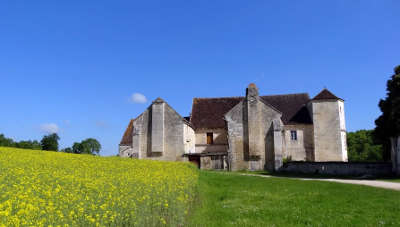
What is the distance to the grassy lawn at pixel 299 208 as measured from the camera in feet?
28.7

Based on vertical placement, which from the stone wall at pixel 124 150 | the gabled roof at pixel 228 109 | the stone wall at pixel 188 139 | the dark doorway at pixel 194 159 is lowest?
the dark doorway at pixel 194 159

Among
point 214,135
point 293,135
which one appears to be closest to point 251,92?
point 214,135

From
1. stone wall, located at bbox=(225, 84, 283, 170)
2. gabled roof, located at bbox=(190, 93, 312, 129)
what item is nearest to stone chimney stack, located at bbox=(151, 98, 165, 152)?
gabled roof, located at bbox=(190, 93, 312, 129)

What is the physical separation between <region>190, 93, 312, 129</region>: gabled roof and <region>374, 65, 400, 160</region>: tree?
10.9 meters

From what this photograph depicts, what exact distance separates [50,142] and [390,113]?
172ft

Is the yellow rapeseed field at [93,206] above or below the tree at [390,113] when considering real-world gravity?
below

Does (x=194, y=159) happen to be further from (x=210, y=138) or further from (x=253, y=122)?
(x=253, y=122)

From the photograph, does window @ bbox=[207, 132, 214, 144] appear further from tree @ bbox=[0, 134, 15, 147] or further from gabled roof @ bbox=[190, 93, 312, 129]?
tree @ bbox=[0, 134, 15, 147]

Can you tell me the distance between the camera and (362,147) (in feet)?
244

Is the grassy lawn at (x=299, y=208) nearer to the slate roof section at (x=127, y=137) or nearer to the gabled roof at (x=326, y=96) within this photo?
the gabled roof at (x=326, y=96)

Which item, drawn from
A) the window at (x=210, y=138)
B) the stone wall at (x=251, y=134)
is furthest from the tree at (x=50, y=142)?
the stone wall at (x=251, y=134)

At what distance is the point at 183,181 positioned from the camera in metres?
10.1

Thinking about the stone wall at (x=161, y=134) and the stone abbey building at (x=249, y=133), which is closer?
the stone abbey building at (x=249, y=133)

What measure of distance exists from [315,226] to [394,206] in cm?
438
